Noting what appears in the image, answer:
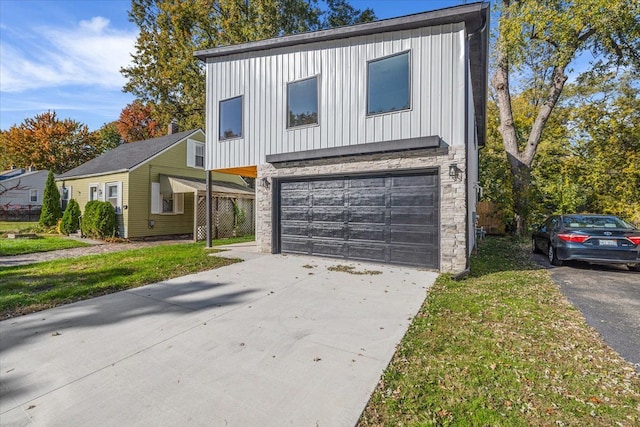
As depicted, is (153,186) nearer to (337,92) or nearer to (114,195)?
(114,195)

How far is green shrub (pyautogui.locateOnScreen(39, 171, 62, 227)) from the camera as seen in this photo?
15.1m

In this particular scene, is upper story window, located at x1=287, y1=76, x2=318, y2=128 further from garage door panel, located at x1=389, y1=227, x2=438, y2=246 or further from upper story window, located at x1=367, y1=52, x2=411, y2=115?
garage door panel, located at x1=389, y1=227, x2=438, y2=246

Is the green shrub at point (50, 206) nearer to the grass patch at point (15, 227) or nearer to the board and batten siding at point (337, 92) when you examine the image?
the grass patch at point (15, 227)

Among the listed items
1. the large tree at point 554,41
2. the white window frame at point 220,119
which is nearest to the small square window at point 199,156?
the white window frame at point 220,119

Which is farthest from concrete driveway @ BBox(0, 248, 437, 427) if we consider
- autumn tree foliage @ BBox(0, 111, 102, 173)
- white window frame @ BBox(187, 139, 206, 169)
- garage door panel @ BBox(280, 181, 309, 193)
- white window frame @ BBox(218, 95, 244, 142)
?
autumn tree foliage @ BBox(0, 111, 102, 173)

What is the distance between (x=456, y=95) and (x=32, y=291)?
8902 millimetres

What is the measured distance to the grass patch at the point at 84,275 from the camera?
4.73m

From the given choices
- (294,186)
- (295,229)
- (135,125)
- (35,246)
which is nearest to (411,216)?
(295,229)

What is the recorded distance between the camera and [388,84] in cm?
719

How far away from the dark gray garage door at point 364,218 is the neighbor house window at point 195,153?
880cm

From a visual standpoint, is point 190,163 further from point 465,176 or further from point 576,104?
point 576,104

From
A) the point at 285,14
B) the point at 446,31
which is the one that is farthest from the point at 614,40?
the point at 285,14

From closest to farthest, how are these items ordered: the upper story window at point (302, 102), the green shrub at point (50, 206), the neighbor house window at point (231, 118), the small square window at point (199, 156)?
the upper story window at point (302, 102) → the neighbor house window at point (231, 118) → the green shrub at point (50, 206) → the small square window at point (199, 156)

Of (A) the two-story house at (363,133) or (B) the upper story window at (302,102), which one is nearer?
(A) the two-story house at (363,133)
